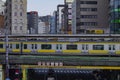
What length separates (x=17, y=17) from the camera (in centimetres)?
12119

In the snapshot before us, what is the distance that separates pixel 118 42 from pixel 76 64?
1874cm

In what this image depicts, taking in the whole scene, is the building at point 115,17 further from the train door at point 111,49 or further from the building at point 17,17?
the train door at point 111,49

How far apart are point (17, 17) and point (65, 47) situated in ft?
156

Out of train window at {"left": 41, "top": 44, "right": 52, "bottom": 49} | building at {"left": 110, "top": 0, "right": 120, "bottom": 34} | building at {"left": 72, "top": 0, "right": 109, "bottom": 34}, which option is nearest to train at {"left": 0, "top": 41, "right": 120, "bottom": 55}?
train window at {"left": 41, "top": 44, "right": 52, "bottom": 49}

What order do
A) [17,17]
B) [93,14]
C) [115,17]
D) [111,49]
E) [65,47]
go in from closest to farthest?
[111,49]
[65,47]
[115,17]
[17,17]
[93,14]

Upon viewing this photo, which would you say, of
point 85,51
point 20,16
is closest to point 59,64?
point 85,51

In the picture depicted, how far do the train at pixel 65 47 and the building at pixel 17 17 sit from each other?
44543mm

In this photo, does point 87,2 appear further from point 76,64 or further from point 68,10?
point 76,64

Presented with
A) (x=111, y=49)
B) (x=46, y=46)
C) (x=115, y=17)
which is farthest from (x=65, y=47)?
(x=115, y=17)

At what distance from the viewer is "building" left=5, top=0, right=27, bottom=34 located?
120950 mm

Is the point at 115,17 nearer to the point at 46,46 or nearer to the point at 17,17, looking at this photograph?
the point at 17,17

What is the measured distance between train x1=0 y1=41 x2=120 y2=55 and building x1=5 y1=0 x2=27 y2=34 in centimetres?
4454

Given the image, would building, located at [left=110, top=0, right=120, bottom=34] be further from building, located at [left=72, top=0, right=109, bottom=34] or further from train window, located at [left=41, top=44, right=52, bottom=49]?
train window, located at [left=41, top=44, right=52, bottom=49]

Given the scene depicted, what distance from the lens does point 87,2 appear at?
131625 millimetres
